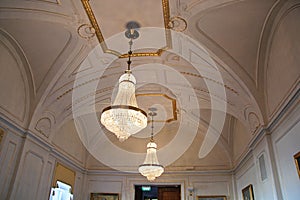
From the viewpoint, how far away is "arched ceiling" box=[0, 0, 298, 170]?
14.9ft

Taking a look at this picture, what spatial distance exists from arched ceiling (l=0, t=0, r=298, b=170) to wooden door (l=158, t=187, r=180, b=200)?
258 centimetres

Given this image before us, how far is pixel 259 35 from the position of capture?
15.7 feet

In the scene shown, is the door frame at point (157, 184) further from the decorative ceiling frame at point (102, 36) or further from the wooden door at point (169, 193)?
the decorative ceiling frame at point (102, 36)

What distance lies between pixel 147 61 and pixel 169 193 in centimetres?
557

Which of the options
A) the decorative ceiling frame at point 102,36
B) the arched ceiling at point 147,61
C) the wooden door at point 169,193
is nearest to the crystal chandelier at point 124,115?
the decorative ceiling frame at point 102,36

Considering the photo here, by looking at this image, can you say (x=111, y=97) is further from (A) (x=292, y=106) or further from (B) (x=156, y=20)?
(A) (x=292, y=106)

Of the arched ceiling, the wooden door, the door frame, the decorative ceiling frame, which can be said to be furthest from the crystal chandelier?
the wooden door

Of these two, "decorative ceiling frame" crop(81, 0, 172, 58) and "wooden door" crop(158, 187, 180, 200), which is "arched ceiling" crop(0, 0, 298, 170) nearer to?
"decorative ceiling frame" crop(81, 0, 172, 58)

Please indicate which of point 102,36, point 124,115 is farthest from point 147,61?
point 124,115

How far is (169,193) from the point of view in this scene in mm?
9453

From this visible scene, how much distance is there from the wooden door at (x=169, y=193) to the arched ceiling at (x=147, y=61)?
2.58 m

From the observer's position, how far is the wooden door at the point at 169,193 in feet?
30.9

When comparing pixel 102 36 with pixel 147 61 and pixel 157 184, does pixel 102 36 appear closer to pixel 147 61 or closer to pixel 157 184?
pixel 147 61

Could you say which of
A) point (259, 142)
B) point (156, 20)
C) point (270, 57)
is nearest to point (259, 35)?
point (270, 57)
